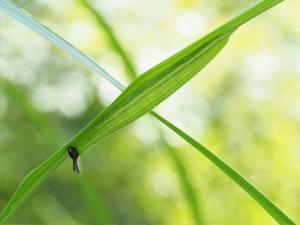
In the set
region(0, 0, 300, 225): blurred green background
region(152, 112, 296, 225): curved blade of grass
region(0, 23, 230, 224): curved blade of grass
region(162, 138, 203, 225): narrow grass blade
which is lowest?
region(152, 112, 296, 225): curved blade of grass

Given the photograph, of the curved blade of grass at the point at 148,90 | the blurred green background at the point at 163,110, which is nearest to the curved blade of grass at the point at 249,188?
the curved blade of grass at the point at 148,90

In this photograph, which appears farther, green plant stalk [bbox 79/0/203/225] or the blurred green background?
the blurred green background

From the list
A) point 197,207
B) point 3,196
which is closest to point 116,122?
point 197,207

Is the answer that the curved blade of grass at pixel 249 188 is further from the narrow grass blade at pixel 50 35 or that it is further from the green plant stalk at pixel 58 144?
the green plant stalk at pixel 58 144

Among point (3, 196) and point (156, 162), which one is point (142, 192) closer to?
point (156, 162)

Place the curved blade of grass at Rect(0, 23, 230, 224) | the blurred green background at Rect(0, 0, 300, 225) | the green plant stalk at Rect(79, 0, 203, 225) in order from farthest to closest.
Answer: the blurred green background at Rect(0, 0, 300, 225) < the green plant stalk at Rect(79, 0, 203, 225) < the curved blade of grass at Rect(0, 23, 230, 224)

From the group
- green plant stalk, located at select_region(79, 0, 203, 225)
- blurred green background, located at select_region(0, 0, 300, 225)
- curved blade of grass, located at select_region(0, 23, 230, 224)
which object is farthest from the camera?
blurred green background, located at select_region(0, 0, 300, 225)

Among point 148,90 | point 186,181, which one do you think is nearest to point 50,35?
point 148,90

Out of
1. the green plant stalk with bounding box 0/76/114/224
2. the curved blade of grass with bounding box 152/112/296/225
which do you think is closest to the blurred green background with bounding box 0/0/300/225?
the green plant stalk with bounding box 0/76/114/224

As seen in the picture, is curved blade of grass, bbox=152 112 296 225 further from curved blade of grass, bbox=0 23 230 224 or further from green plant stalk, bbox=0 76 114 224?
green plant stalk, bbox=0 76 114 224

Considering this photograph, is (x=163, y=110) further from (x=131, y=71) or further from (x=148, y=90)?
(x=148, y=90)
